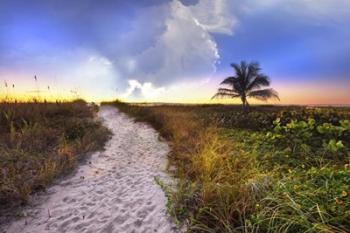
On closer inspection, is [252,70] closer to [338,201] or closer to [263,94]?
[263,94]

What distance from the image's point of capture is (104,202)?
4680 mm

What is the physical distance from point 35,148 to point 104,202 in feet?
10.6

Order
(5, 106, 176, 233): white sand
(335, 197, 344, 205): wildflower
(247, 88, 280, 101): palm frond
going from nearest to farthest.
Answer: (335, 197, 344, 205): wildflower < (5, 106, 176, 233): white sand < (247, 88, 280, 101): palm frond

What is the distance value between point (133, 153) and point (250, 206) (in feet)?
17.1

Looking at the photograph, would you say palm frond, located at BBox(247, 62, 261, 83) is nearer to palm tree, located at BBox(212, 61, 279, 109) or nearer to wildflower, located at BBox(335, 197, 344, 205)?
palm tree, located at BBox(212, 61, 279, 109)

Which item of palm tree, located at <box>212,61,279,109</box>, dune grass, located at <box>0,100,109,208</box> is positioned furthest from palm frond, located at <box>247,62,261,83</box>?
dune grass, located at <box>0,100,109,208</box>

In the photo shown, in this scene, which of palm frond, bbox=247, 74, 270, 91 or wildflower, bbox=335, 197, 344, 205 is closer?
wildflower, bbox=335, 197, 344, 205

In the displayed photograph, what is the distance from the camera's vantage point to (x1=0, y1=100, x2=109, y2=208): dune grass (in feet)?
15.9

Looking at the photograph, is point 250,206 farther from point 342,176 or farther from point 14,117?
point 14,117

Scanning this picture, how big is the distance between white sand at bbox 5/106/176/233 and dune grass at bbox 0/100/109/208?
1.03 ft

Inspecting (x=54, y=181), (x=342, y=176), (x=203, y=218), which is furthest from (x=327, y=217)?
(x=54, y=181)

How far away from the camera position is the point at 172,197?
430 centimetres

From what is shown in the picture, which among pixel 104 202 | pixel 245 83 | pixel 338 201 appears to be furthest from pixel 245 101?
pixel 338 201

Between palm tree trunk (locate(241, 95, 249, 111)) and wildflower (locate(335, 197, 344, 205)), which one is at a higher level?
palm tree trunk (locate(241, 95, 249, 111))
